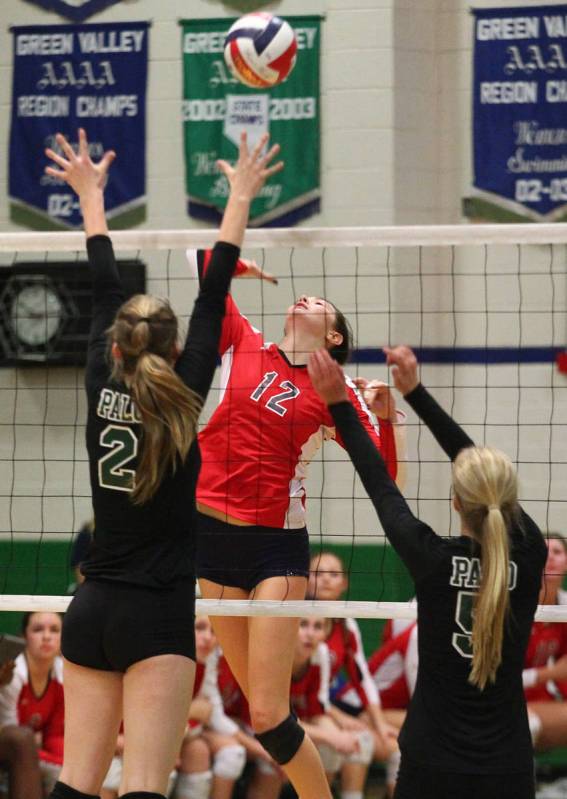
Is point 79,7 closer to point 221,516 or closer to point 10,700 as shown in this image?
point 10,700

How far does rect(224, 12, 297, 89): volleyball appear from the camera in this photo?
5652 mm

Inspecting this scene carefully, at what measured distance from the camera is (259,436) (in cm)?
520

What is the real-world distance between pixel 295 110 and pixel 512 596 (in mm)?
5629

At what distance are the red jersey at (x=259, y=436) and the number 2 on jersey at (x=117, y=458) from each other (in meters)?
1.33

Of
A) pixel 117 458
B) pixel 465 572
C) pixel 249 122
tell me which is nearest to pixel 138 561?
pixel 117 458

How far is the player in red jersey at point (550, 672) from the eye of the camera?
296 inches

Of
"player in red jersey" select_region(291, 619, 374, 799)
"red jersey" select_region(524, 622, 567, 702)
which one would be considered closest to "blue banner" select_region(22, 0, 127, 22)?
"player in red jersey" select_region(291, 619, 374, 799)

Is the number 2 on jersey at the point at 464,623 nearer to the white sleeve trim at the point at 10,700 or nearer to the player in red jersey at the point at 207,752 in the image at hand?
the player in red jersey at the point at 207,752

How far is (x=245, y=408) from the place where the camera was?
521 centimetres

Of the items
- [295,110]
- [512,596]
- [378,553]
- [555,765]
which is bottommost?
[555,765]

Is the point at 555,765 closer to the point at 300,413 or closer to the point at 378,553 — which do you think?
the point at 378,553

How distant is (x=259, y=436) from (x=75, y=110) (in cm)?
456

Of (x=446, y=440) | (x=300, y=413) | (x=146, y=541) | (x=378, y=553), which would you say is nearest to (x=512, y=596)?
(x=446, y=440)

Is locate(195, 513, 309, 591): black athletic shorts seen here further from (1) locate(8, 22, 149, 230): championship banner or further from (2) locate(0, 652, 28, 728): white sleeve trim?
(1) locate(8, 22, 149, 230): championship banner
